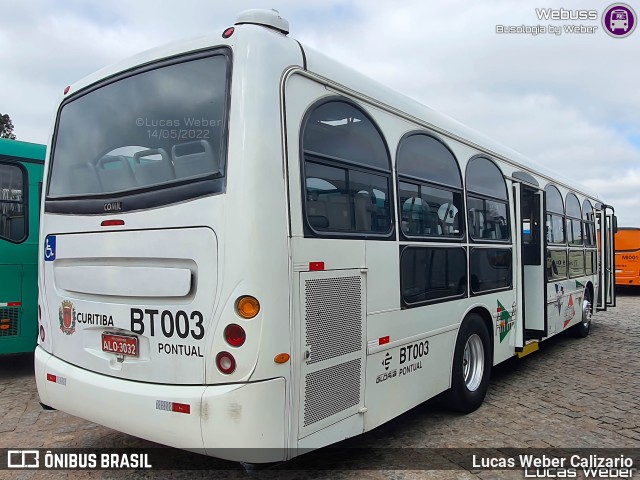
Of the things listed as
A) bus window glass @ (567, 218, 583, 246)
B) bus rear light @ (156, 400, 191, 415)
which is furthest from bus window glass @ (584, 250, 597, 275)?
bus rear light @ (156, 400, 191, 415)

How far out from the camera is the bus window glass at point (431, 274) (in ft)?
13.6

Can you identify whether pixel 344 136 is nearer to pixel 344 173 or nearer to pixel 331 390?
pixel 344 173

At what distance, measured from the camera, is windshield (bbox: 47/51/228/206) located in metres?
3.16

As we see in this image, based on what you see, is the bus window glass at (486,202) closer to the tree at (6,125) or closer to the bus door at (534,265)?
the bus door at (534,265)

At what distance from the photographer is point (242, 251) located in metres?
2.88

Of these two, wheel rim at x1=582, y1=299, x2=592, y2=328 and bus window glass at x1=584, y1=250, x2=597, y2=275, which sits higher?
bus window glass at x1=584, y1=250, x2=597, y2=275

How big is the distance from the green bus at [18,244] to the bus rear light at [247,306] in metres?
4.87

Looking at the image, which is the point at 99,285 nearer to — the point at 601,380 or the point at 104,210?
the point at 104,210

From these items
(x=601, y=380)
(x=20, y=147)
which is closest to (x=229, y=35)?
(x=20, y=147)

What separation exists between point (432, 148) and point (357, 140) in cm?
124

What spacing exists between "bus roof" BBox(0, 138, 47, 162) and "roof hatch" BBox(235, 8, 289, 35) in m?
4.79

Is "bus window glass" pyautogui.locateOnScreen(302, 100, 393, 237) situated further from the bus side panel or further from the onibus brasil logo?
the bus side panel

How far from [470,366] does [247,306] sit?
3300 mm

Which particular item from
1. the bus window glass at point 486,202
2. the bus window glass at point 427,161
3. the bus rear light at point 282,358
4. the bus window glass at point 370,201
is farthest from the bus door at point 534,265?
the bus rear light at point 282,358
